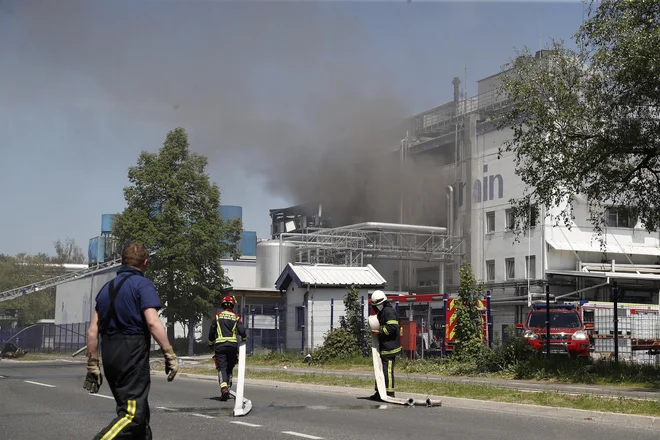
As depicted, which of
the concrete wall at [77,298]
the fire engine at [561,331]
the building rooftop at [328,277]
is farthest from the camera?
the concrete wall at [77,298]

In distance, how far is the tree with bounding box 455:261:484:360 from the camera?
902 inches

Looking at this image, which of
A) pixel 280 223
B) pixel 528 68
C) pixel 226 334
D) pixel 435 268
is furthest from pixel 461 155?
pixel 226 334

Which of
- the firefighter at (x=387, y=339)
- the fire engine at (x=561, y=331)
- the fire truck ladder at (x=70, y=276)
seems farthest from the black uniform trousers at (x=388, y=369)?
the fire truck ladder at (x=70, y=276)

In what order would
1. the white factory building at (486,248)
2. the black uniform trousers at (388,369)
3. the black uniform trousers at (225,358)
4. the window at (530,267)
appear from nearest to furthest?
1. the black uniform trousers at (388,369)
2. the black uniform trousers at (225,358)
3. the white factory building at (486,248)
4. the window at (530,267)

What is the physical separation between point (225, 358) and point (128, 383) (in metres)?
8.19

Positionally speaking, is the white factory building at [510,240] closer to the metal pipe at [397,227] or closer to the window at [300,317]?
the metal pipe at [397,227]

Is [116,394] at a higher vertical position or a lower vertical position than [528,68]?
lower

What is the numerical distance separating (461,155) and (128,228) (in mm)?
23799

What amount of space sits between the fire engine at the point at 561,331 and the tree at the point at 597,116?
5.74m

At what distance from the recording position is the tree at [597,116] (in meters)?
19.5

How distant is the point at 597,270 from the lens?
168ft

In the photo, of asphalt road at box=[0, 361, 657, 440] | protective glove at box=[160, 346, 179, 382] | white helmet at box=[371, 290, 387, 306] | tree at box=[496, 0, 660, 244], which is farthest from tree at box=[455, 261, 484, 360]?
protective glove at box=[160, 346, 179, 382]

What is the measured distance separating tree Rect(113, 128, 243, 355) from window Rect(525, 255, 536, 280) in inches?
719

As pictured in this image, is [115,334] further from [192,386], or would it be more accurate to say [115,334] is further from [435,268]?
[435,268]
